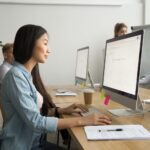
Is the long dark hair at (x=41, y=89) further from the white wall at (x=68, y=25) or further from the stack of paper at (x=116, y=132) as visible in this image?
the white wall at (x=68, y=25)

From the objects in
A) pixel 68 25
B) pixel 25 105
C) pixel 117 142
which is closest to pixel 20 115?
pixel 25 105

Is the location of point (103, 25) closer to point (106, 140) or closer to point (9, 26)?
point (9, 26)

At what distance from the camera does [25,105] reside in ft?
4.23

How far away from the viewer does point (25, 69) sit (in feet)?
4.67

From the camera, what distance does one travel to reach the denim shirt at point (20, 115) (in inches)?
50.8

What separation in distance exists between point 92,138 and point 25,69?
0.50 m

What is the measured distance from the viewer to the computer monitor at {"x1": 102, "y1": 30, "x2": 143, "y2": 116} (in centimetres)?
144

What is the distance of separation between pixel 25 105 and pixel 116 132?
41 cm

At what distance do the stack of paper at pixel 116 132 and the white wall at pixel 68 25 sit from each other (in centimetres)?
323

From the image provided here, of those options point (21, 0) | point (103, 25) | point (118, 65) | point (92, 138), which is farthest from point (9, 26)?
point (92, 138)

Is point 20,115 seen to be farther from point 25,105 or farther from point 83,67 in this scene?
point 83,67

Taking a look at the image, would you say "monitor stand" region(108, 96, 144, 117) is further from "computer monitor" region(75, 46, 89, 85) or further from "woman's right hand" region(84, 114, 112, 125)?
"computer monitor" region(75, 46, 89, 85)

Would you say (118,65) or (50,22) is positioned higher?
(50,22)

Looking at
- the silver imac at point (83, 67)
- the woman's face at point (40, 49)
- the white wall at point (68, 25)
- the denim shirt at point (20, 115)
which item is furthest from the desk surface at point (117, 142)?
the white wall at point (68, 25)
